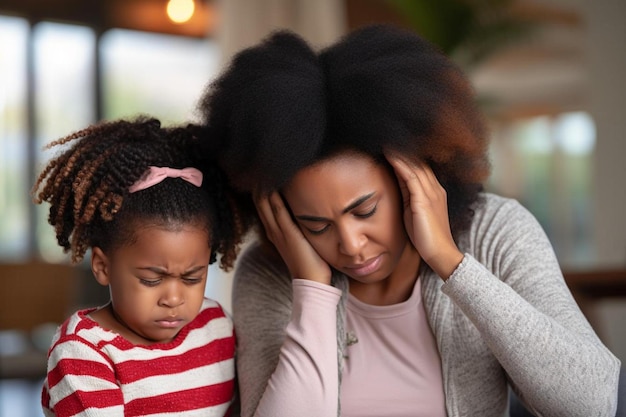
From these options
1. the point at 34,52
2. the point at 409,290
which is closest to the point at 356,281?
the point at 409,290

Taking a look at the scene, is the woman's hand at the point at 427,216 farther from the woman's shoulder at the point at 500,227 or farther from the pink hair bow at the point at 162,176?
the pink hair bow at the point at 162,176

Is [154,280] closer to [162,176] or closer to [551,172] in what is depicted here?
[162,176]

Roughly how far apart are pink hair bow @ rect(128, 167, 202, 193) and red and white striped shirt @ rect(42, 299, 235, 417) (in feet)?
0.86

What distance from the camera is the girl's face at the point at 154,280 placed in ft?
4.95

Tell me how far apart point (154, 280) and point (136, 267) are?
4 cm

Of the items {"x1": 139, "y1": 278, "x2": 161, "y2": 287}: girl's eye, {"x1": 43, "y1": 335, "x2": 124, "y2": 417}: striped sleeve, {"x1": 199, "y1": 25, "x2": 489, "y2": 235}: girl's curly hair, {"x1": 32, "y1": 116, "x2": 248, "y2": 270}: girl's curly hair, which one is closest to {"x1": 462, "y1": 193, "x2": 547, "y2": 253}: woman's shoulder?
{"x1": 199, "y1": 25, "x2": 489, "y2": 235}: girl's curly hair

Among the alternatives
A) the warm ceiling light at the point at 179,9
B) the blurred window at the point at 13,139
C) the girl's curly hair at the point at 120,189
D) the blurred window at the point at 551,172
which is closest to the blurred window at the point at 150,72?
the blurred window at the point at 13,139

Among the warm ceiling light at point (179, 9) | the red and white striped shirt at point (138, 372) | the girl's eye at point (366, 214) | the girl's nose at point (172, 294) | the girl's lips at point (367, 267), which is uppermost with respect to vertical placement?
the warm ceiling light at point (179, 9)

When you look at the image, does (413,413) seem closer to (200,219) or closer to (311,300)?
(311,300)

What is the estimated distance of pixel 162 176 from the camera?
1567mm

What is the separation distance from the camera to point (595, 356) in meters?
1.47

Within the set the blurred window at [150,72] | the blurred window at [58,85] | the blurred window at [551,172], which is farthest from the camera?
the blurred window at [551,172]

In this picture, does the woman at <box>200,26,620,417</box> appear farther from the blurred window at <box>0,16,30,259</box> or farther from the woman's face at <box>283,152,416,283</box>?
the blurred window at <box>0,16,30,259</box>

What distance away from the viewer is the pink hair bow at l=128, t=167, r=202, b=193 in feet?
5.09
